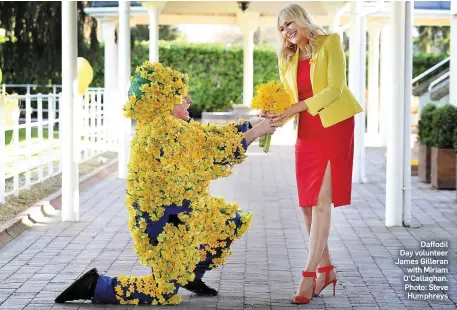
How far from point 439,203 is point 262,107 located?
5887 millimetres

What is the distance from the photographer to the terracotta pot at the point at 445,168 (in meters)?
12.5

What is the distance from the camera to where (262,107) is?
5906 millimetres

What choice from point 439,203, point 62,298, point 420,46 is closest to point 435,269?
point 62,298

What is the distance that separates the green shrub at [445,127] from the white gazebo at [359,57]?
0.97m

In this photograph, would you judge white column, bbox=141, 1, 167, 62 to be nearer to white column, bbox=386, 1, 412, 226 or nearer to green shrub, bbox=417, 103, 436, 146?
green shrub, bbox=417, 103, 436, 146

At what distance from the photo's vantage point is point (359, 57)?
13695mm

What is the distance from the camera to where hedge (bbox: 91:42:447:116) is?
105 ft

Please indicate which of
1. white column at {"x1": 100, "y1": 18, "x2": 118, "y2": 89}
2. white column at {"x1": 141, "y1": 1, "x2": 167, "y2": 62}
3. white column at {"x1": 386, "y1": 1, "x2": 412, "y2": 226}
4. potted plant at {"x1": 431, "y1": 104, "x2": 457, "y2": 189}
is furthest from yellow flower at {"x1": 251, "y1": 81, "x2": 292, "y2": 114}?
white column at {"x1": 100, "y1": 18, "x2": 118, "y2": 89}

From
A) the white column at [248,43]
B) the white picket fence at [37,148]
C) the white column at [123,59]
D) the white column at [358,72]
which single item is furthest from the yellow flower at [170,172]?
the white column at [248,43]

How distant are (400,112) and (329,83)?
11.6ft

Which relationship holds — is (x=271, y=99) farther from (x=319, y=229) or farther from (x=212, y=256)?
(x=212, y=256)

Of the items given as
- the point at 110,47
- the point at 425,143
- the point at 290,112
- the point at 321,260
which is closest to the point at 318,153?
the point at 290,112

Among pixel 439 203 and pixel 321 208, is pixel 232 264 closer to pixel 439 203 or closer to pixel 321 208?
pixel 321 208

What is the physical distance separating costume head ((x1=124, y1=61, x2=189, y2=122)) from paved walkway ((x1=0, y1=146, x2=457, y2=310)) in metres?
1.20
